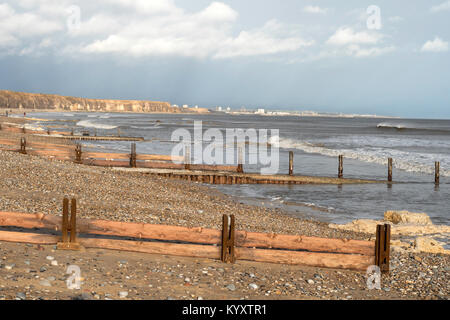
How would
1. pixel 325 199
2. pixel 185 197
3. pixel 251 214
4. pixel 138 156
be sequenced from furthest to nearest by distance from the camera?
pixel 138 156
pixel 325 199
pixel 185 197
pixel 251 214

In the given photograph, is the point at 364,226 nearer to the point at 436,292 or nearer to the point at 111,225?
the point at 436,292

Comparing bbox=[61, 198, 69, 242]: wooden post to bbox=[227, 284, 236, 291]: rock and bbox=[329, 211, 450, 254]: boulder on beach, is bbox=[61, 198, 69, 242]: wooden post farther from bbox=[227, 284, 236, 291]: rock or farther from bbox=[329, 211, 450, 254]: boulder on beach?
bbox=[329, 211, 450, 254]: boulder on beach

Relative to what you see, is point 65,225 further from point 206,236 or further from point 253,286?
point 253,286

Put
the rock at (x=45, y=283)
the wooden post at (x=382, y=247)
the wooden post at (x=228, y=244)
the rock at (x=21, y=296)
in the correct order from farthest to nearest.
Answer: the wooden post at (x=228, y=244) → the wooden post at (x=382, y=247) → the rock at (x=45, y=283) → the rock at (x=21, y=296)

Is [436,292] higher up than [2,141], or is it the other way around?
[2,141]

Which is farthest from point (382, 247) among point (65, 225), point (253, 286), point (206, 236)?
point (65, 225)

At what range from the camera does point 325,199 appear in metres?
23.5

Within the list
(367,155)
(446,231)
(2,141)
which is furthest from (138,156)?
(367,155)

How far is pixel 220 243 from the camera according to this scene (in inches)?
402

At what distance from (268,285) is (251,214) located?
28.8 ft

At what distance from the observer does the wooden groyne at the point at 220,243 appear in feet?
33.1

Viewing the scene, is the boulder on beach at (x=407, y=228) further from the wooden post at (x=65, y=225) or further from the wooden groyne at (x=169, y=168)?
the wooden groyne at (x=169, y=168)

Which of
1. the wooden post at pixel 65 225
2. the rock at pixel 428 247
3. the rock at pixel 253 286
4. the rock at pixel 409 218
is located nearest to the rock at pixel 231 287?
the rock at pixel 253 286

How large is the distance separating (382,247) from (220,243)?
140 inches
